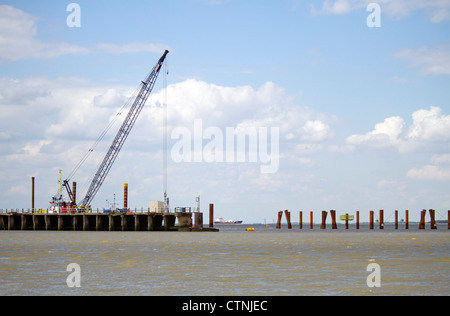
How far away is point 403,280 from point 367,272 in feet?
14.3

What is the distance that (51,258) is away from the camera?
167 ft

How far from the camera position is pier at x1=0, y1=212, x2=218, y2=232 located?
429 feet

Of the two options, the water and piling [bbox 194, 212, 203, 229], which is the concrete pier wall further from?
the water

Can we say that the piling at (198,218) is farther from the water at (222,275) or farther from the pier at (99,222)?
the water at (222,275)

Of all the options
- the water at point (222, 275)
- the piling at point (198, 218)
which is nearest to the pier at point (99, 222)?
the piling at point (198, 218)

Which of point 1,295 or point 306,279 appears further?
point 306,279

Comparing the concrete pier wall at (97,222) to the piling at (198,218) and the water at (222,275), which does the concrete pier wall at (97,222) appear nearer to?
the piling at (198,218)

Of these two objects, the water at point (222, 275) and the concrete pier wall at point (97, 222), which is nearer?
the water at point (222, 275)

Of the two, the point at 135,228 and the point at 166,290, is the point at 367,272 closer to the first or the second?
the point at 166,290

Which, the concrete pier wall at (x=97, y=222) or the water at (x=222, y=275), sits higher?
the water at (x=222, y=275)

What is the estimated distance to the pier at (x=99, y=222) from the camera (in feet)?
429

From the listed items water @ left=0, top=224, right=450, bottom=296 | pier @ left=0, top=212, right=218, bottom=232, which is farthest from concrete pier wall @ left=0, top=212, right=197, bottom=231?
water @ left=0, top=224, right=450, bottom=296

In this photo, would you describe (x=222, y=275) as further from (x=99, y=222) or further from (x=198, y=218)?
(x=99, y=222)
